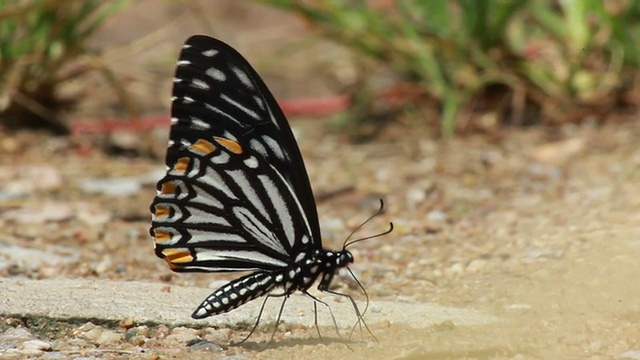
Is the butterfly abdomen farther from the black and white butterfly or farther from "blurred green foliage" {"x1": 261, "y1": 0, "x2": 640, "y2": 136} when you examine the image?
"blurred green foliage" {"x1": 261, "y1": 0, "x2": 640, "y2": 136}

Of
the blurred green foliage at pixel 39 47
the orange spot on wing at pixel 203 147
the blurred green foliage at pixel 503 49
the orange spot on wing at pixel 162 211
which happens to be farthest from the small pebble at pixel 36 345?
the blurred green foliage at pixel 503 49

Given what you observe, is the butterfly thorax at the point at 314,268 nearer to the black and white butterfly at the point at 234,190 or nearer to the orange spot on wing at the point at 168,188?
the black and white butterfly at the point at 234,190

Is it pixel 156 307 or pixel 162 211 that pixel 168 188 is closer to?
pixel 162 211

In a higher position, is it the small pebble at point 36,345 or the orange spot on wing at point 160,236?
the orange spot on wing at point 160,236

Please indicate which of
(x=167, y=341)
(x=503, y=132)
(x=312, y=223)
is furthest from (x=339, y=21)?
(x=167, y=341)

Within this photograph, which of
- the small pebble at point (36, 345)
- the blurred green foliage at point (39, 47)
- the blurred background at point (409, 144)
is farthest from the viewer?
the blurred green foliage at point (39, 47)

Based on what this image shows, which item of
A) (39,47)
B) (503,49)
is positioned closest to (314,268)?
(39,47)

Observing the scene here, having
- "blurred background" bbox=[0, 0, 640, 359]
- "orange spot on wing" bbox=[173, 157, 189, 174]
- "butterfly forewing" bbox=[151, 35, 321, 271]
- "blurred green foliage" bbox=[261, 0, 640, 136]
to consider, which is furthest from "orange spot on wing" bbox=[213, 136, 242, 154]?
"blurred green foliage" bbox=[261, 0, 640, 136]

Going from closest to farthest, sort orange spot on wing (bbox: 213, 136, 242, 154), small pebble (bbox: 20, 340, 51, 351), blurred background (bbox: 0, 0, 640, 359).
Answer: small pebble (bbox: 20, 340, 51, 351) < orange spot on wing (bbox: 213, 136, 242, 154) < blurred background (bbox: 0, 0, 640, 359)

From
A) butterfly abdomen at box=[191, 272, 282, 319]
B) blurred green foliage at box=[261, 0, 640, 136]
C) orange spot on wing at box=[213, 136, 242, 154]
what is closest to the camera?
butterfly abdomen at box=[191, 272, 282, 319]
